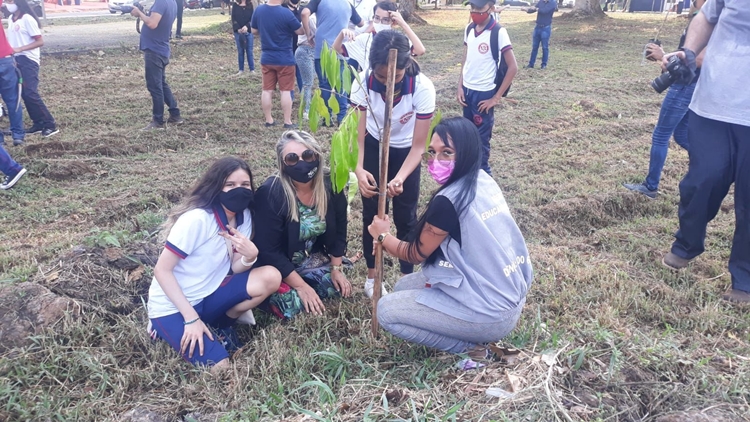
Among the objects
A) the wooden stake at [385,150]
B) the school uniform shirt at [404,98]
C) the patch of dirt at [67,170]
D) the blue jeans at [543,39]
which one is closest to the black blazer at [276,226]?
the school uniform shirt at [404,98]

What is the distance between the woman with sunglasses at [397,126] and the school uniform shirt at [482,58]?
6.08ft

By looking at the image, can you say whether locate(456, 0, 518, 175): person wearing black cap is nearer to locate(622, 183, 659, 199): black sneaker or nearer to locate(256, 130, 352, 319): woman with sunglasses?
locate(622, 183, 659, 199): black sneaker

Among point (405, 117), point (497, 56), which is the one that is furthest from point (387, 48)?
point (497, 56)

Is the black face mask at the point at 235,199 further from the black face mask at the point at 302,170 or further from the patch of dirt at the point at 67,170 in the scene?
the patch of dirt at the point at 67,170

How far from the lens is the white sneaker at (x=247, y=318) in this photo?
3196 millimetres

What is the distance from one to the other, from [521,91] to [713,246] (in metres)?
6.17

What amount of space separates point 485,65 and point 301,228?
8.64ft

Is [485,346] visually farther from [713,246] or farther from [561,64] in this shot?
[561,64]

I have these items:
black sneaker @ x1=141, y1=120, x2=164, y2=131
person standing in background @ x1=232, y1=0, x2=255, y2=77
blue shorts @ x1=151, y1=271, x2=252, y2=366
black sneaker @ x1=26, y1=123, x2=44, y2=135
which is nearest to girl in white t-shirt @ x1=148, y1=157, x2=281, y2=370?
blue shorts @ x1=151, y1=271, x2=252, y2=366

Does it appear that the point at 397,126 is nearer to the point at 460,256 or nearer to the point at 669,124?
the point at 460,256

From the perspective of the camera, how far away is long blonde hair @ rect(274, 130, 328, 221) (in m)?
3.07

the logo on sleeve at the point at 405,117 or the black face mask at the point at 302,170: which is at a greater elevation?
the logo on sleeve at the point at 405,117

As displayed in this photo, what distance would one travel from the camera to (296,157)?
9.93ft

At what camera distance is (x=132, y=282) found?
338 cm
